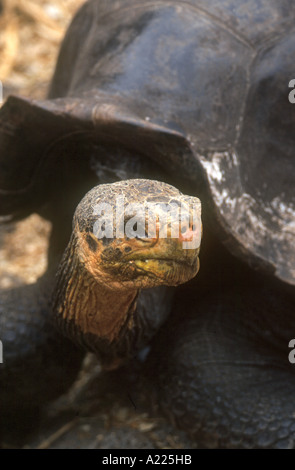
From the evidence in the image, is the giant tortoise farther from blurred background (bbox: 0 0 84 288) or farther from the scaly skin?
blurred background (bbox: 0 0 84 288)

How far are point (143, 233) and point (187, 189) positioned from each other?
0.70m

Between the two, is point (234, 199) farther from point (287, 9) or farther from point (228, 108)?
point (287, 9)

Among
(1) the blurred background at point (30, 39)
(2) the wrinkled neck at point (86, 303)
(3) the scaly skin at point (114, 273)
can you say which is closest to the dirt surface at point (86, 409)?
(3) the scaly skin at point (114, 273)

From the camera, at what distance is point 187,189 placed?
7.59 ft

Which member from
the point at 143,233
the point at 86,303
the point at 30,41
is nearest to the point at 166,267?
the point at 143,233

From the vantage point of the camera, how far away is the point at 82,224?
1.84 metres

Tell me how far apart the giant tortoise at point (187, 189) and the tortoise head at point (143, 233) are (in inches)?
12.5

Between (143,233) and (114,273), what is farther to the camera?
(114,273)

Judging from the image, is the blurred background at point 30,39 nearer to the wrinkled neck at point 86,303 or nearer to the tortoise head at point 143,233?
the wrinkled neck at point 86,303

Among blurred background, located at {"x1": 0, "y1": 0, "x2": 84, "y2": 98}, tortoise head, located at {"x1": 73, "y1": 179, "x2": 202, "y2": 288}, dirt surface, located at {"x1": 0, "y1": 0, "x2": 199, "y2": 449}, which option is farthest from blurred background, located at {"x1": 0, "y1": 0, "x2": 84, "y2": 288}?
tortoise head, located at {"x1": 73, "y1": 179, "x2": 202, "y2": 288}

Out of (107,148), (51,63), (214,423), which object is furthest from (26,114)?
(51,63)

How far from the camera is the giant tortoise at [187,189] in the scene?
230 centimetres

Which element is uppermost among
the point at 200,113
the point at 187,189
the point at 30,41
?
the point at 30,41

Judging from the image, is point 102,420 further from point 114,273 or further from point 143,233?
point 143,233
